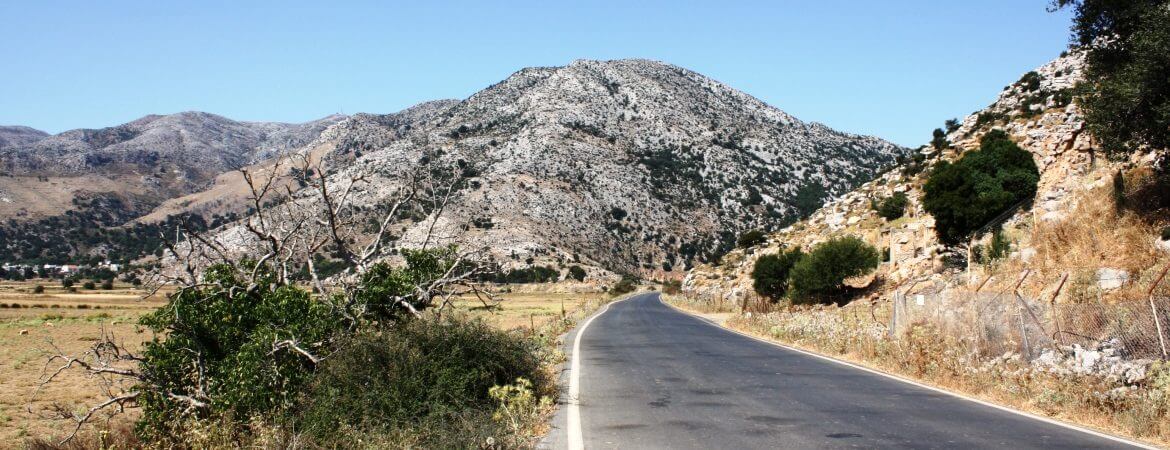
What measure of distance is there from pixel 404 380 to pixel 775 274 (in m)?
39.0

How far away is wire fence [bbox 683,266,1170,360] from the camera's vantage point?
9688 millimetres

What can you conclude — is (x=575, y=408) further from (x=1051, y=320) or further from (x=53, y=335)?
(x=53, y=335)

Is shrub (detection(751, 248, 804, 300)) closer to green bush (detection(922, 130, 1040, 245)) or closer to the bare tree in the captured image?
green bush (detection(922, 130, 1040, 245))

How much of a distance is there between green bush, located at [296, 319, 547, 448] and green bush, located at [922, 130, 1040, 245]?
27.5 m

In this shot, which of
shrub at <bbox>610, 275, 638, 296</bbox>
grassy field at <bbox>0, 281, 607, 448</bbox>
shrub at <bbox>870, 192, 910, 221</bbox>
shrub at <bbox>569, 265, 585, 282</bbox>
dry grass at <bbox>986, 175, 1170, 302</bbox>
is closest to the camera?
dry grass at <bbox>986, 175, 1170, 302</bbox>

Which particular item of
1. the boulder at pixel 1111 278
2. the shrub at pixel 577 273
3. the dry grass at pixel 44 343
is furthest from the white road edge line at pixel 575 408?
the shrub at pixel 577 273

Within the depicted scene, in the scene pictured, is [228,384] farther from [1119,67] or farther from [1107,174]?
[1107,174]

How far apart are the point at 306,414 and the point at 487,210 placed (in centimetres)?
7961

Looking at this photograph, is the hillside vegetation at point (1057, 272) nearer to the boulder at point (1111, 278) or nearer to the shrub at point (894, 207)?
the boulder at point (1111, 278)

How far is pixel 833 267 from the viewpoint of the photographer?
3394cm

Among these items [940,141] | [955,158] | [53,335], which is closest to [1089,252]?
[955,158]

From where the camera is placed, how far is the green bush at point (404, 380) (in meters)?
7.43

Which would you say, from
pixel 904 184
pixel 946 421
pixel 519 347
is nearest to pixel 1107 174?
pixel 946 421

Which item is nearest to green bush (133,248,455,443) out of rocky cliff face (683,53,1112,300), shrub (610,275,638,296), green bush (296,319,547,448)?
green bush (296,319,547,448)
